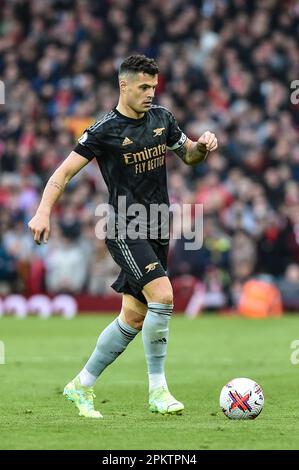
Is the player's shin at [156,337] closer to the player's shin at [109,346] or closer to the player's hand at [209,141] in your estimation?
the player's shin at [109,346]

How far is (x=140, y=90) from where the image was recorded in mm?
8484

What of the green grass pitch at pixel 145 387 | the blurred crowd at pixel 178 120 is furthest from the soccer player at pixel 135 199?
the blurred crowd at pixel 178 120

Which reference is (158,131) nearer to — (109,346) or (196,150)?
(196,150)

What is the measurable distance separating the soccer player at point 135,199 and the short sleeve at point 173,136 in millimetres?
163

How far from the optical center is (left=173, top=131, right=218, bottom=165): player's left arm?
28.6ft

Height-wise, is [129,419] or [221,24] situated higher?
[221,24]

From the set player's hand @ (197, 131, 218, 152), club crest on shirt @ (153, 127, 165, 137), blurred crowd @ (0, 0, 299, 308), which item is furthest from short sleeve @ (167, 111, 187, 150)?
blurred crowd @ (0, 0, 299, 308)

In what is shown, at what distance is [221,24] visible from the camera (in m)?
25.8

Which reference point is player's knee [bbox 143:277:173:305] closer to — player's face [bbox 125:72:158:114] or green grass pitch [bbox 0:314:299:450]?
green grass pitch [bbox 0:314:299:450]

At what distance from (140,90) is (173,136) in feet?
2.11

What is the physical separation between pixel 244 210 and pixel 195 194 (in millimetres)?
1046

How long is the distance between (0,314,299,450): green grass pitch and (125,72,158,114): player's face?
2377 mm

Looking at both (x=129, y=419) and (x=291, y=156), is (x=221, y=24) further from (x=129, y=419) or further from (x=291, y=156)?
(x=129, y=419)
